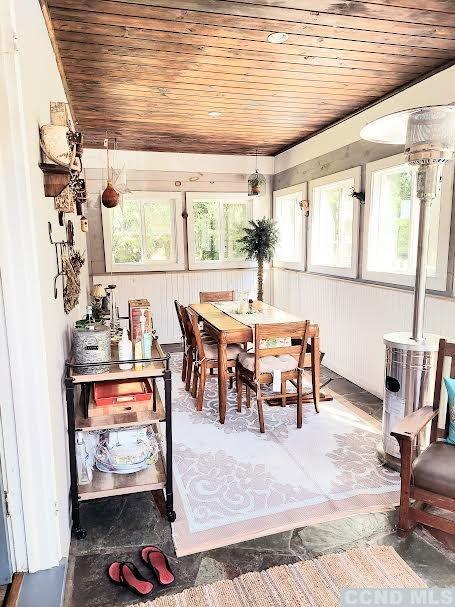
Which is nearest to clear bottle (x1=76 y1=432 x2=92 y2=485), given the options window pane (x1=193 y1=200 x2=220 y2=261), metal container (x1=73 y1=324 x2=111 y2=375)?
metal container (x1=73 y1=324 x2=111 y2=375)

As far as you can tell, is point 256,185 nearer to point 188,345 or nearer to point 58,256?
point 188,345

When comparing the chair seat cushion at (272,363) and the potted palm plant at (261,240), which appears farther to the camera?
the potted palm plant at (261,240)

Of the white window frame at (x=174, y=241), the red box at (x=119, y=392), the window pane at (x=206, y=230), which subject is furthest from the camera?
the window pane at (x=206, y=230)

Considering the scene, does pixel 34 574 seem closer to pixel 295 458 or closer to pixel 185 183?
pixel 295 458

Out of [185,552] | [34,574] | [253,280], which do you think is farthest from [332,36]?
[253,280]

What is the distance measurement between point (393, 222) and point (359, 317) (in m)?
0.95

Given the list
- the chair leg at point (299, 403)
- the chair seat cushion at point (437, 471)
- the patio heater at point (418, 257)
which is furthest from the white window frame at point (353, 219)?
the chair seat cushion at point (437, 471)

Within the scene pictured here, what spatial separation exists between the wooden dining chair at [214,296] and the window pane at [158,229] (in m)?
1.27

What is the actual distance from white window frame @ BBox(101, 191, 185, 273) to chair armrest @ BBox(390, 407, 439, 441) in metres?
4.06

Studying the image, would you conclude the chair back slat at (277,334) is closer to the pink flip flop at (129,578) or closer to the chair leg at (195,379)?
the chair leg at (195,379)

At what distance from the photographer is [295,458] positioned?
2717mm

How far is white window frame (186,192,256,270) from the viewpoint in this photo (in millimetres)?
5688

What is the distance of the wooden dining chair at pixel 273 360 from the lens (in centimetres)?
294

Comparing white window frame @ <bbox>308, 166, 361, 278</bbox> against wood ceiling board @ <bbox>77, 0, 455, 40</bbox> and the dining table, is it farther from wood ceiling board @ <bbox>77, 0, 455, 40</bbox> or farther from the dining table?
wood ceiling board @ <bbox>77, 0, 455, 40</bbox>
